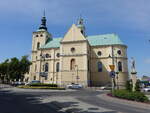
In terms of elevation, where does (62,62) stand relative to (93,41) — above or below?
below

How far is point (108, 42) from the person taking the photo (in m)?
62.3

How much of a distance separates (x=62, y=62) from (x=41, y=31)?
73.9ft

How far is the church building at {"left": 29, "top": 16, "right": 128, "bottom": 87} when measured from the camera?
54531 mm

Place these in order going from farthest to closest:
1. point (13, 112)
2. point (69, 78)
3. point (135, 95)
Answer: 1. point (69, 78)
2. point (135, 95)
3. point (13, 112)

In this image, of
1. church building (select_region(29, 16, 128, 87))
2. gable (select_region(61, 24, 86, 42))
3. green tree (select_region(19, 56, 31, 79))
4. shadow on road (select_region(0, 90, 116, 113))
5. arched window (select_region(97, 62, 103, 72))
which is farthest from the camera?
arched window (select_region(97, 62, 103, 72))

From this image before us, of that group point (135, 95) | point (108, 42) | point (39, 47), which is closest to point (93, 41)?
point (108, 42)

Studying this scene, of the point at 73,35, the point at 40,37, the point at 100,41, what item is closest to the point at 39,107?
the point at 73,35

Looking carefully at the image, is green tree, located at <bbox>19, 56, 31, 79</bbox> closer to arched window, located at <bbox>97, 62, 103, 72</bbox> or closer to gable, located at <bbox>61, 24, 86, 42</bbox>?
gable, located at <bbox>61, 24, 86, 42</bbox>

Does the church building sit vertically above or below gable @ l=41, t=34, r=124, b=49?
below

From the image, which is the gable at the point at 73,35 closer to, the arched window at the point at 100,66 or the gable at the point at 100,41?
the gable at the point at 100,41

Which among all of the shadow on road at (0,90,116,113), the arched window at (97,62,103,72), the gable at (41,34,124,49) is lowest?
the shadow on road at (0,90,116,113)

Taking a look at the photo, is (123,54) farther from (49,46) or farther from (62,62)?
(49,46)

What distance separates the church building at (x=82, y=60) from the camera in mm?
54531

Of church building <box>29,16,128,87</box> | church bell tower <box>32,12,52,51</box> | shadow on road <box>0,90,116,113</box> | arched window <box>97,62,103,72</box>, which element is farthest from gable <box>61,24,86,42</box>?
shadow on road <box>0,90,116,113</box>
